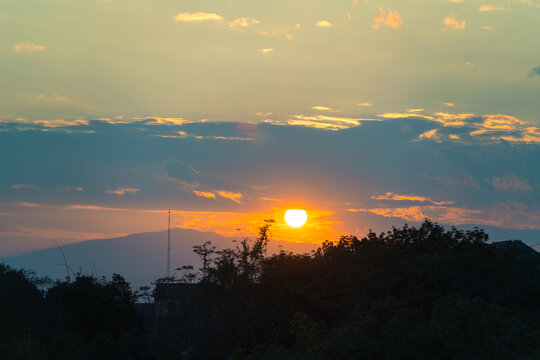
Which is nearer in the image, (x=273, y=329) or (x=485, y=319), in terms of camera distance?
(x=485, y=319)

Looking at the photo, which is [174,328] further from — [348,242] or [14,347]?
[348,242]

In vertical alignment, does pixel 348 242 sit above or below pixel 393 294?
above

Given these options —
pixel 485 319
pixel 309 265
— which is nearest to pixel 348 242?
Result: pixel 309 265

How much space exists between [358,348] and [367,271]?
30.5ft

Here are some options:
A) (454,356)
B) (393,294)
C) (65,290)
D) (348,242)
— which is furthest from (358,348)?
(65,290)

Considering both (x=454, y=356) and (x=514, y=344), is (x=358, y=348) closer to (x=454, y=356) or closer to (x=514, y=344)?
(x=454, y=356)

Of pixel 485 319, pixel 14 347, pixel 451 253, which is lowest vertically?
pixel 14 347

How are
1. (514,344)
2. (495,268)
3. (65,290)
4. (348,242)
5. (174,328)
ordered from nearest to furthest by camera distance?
(514,344) < (174,328) < (495,268) < (348,242) < (65,290)

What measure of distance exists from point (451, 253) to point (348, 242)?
4.29m

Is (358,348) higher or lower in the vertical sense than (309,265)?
lower

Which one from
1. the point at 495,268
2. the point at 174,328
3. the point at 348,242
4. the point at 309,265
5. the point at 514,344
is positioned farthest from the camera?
the point at 348,242

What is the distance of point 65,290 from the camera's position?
28.5 m

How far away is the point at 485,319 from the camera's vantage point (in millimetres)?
12578

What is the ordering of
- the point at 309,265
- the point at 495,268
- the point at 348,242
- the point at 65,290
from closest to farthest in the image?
the point at 495,268, the point at 309,265, the point at 348,242, the point at 65,290
